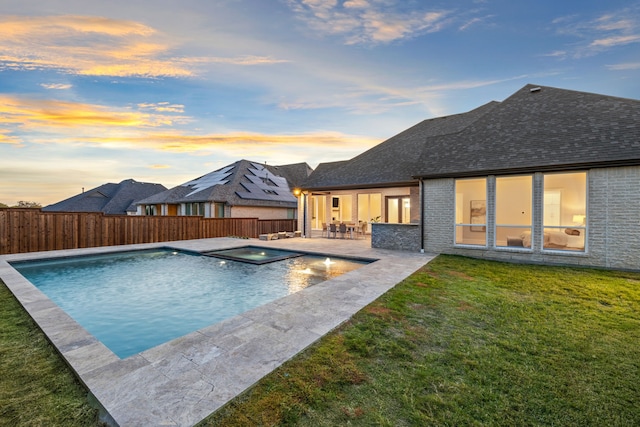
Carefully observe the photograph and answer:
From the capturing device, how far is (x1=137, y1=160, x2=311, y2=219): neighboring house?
22.9 metres

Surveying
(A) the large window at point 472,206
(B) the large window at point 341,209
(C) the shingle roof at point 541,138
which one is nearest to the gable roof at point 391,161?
(C) the shingle roof at point 541,138

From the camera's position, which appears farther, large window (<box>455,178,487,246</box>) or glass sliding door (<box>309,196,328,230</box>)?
glass sliding door (<box>309,196,328,230</box>)

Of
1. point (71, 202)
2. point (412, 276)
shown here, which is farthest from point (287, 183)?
point (71, 202)

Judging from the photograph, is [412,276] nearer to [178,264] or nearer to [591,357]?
[591,357]

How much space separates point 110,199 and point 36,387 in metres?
44.0

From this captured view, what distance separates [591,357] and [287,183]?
31233mm

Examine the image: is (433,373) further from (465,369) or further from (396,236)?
(396,236)

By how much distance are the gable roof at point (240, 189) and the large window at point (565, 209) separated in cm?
2014

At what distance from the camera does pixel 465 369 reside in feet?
9.57

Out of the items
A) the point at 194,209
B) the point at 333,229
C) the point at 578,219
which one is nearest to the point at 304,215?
the point at 333,229

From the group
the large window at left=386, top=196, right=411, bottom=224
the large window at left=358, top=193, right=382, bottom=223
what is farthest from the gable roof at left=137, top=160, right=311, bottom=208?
the large window at left=386, top=196, right=411, bottom=224

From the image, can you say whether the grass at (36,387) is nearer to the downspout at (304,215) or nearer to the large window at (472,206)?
the large window at (472,206)

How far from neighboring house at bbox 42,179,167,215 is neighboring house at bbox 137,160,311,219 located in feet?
20.2

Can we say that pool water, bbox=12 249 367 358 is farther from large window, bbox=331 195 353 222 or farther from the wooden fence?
large window, bbox=331 195 353 222
